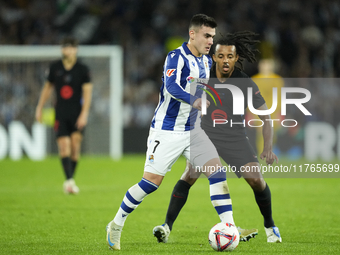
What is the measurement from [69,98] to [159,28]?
1134 cm

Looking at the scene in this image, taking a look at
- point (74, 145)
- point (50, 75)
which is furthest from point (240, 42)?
point (50, 75)

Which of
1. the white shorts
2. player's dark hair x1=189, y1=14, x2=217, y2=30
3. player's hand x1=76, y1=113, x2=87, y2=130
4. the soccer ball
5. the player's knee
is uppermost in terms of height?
player's dark hair x1=189, y1=14, x2=217, y2=30

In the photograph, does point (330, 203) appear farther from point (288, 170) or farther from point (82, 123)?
point (288, 170)

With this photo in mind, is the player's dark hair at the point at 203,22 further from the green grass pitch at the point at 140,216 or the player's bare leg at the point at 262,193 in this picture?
the green grass pitch at the point at 140,216

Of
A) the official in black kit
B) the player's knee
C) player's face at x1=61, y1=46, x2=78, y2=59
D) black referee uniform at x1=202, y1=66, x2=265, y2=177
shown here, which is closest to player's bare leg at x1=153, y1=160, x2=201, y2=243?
black referee uniform at x1=202, y1=66, x2=265, y2=177

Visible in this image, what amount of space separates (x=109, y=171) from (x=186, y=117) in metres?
7.36

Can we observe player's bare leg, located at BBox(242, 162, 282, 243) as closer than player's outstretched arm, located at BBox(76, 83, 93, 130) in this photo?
Yes

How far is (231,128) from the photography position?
5.11m

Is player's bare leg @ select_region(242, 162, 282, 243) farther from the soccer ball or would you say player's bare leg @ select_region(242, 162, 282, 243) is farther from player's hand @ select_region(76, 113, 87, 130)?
player's hand @ select_region(76, 113, 87, 130)

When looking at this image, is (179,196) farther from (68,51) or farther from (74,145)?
(68,51)

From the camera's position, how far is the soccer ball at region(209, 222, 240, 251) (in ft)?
14.9

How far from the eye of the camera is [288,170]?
13.3m

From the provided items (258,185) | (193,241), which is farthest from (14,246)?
(258,185)

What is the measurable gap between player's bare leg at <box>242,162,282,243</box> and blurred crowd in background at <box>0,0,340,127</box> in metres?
11.9
